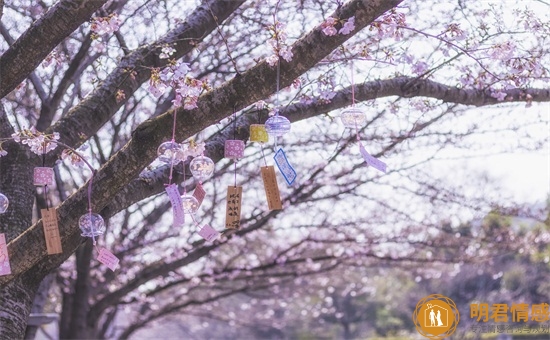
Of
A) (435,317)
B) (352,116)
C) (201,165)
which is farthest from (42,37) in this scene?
(435,317)

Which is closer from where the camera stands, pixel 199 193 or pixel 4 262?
pixel 4 262

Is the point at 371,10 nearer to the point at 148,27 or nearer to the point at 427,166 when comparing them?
the point at 148,27

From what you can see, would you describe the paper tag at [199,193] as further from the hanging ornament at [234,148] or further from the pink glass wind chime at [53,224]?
the pink glass wind chime at [53,224]

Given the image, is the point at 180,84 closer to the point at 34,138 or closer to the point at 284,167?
the point at 284,167

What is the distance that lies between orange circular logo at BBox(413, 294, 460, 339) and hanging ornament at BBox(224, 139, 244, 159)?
4.68m

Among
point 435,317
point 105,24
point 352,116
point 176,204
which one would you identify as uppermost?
point 105,24

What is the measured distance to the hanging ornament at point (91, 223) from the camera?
134 inches

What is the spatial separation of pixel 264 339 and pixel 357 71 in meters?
23.5

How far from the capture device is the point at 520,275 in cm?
1989

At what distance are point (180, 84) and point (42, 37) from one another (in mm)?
734

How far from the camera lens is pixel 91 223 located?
11.2 ft

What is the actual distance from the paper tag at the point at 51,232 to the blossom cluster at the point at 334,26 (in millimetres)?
1550

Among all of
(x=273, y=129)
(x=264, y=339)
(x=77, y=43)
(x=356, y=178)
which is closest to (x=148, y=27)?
(x=77, y=43)

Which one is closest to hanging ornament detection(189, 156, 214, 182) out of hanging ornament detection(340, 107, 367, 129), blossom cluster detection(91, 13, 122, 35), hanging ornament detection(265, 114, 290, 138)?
hanging ornament detection(265, 114, 290, 138)
